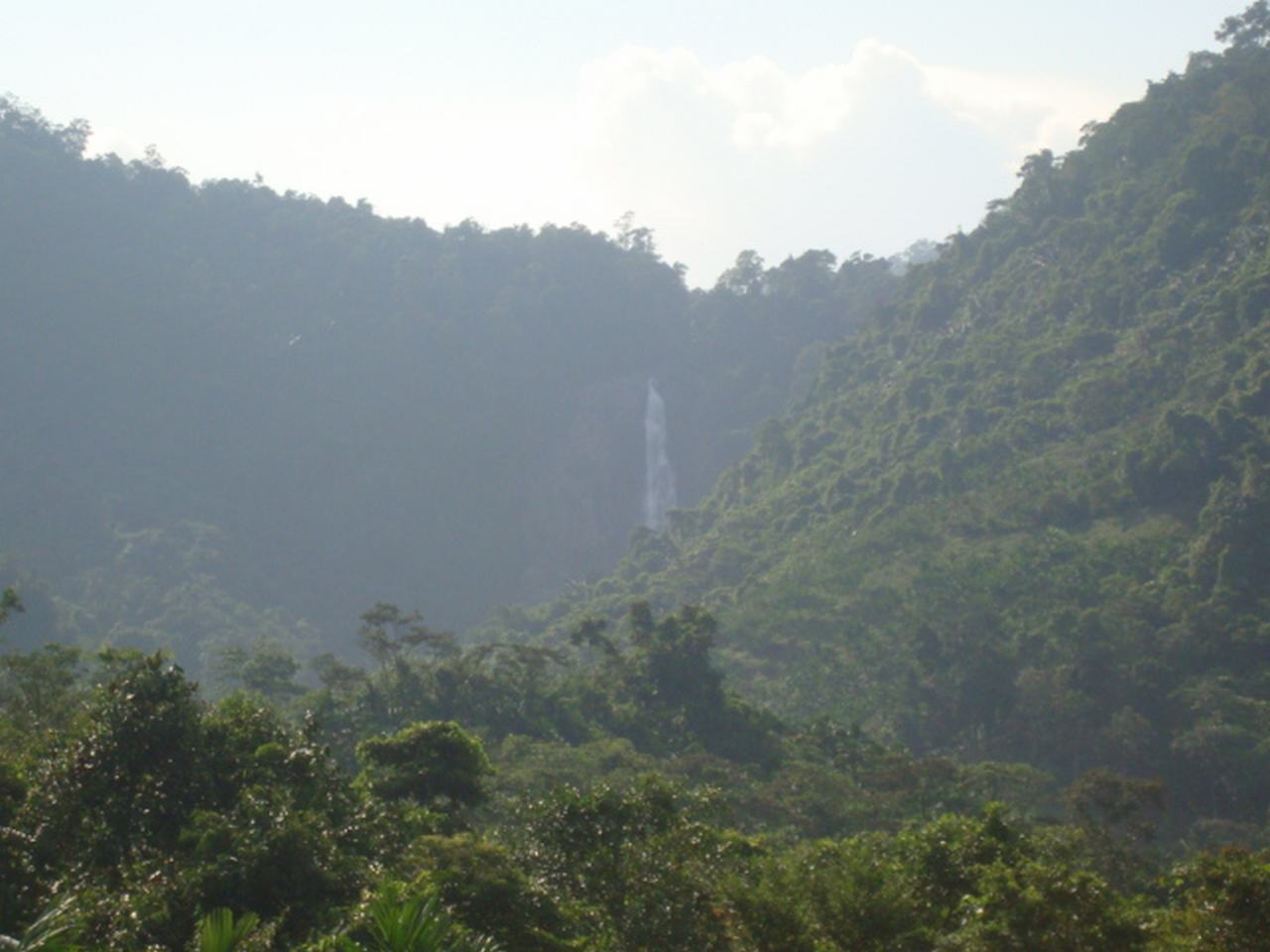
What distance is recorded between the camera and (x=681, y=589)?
171 feet

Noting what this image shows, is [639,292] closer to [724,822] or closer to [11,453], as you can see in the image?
[11,453]

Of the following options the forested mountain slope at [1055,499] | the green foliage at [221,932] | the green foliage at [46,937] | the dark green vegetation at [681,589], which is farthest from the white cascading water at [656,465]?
the green foliage at [46,937]

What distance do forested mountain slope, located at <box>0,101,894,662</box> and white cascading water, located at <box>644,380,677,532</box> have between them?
1.99 ft

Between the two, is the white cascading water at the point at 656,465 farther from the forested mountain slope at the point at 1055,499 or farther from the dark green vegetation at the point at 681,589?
the forested mountain slope at the point at 1055,499

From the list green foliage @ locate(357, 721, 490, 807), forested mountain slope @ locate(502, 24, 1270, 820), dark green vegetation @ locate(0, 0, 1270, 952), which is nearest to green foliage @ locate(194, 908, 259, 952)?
dark green vegetation @ locate(0, 0, 1270, 952)

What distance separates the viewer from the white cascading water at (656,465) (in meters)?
81.9

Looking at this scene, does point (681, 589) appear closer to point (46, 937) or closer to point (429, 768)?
point (429, 768)

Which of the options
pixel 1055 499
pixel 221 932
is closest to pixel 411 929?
pixel 221 932

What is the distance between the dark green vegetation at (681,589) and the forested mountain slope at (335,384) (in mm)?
310

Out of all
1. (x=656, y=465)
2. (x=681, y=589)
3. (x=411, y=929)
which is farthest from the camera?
(x=656, y=465)

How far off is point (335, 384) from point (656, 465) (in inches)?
817

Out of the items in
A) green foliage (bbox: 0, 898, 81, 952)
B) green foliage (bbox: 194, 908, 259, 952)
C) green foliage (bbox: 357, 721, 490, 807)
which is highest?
green foliage (bbox: 0, 898, 81, 952)

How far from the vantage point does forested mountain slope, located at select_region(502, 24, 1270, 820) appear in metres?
33.4

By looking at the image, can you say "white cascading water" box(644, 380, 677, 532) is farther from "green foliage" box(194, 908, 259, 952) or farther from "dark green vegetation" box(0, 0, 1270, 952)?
"green foliage" box(194, 908, 259, 952)
